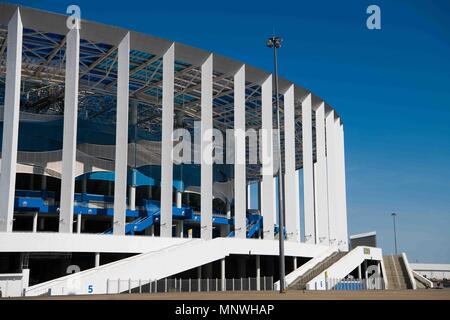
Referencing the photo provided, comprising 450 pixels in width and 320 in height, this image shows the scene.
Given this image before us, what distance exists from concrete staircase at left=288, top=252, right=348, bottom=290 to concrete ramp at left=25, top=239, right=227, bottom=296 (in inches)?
235

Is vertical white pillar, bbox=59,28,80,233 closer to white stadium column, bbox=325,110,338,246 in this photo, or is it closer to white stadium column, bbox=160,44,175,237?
white stadium column, bbox=160,44,175,237

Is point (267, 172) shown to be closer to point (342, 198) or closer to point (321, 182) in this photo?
point (321, 182)

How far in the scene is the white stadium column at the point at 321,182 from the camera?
190 feet

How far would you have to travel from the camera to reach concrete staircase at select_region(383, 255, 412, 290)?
153 ft

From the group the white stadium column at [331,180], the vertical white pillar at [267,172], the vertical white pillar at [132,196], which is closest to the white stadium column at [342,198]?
the white stadium column at [331,180]

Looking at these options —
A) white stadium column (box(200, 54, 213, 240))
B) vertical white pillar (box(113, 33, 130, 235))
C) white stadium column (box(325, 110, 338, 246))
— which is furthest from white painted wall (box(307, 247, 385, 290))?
vertical white pillar (box(113, 33, 130, 235))

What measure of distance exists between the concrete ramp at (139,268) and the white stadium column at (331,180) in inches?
944

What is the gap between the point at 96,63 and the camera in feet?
155

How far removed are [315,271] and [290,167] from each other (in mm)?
11174

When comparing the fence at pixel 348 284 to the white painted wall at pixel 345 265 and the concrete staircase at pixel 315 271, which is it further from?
the concrete staircase at pixel 315 271

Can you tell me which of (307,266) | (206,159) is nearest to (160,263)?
(206,159)
